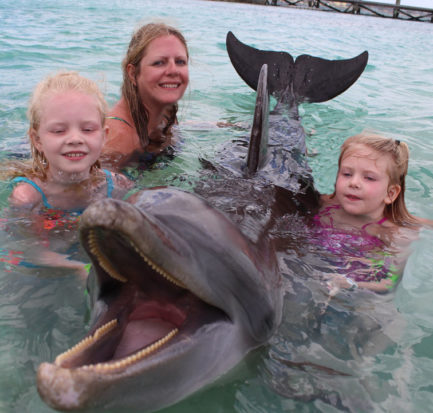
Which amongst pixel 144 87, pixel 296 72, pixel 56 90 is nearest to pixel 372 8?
pixel 296 72

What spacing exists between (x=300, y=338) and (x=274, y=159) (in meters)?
2.12

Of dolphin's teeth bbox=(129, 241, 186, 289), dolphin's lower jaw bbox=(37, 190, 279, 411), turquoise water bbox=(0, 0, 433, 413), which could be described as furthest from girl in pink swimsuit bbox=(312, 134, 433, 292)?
dolphin's teeth bbox=(129, 241, 186, 289)

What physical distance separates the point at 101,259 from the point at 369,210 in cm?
260

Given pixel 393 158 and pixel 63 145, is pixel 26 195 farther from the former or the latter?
pixel 393 158

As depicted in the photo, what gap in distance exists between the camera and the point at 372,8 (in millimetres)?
40031

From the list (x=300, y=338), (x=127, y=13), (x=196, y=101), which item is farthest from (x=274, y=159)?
(x=127, y=13)

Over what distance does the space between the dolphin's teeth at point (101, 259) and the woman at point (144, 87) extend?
2835mm

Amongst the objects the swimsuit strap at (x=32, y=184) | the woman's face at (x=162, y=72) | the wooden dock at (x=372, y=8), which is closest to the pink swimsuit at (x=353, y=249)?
the swimsuit strap at (x=32, y=184)

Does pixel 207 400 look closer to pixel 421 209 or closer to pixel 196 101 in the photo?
pixel 421 209

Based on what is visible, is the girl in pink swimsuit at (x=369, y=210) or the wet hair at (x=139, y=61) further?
the wet hair at (x=139, y=61)

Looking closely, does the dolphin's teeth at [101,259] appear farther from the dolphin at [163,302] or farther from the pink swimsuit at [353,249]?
the pink swimsuit at [353,249]

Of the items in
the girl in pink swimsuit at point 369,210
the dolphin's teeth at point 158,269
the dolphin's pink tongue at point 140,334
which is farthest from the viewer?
the girl in pink swimsuit at point 369,210

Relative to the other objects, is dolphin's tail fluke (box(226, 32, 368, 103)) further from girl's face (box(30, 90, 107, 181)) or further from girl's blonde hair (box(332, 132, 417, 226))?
girl's face (box(30, 90, 107, 181))

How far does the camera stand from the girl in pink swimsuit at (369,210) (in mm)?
3619
